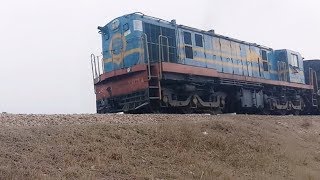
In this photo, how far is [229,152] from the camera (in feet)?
29.5

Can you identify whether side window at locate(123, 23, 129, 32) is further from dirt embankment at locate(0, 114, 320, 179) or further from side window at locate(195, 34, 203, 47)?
dirt embankment at locate(0, 114, 320, 179)

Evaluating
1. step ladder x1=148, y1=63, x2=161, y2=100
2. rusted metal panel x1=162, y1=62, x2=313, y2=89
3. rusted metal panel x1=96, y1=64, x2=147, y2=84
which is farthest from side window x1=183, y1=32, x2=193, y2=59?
rusted metal panel x1=96, y1=64, x2=147, y2=84

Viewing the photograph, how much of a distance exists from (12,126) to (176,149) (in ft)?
11.0

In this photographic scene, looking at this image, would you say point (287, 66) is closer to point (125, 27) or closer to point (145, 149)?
point (125, 27)

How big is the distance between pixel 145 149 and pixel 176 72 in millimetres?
6081

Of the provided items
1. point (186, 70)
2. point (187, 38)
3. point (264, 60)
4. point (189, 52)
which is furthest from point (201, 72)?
point (264, 60)

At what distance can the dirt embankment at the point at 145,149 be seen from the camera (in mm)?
6324

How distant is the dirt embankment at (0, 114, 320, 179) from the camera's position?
20.7ft

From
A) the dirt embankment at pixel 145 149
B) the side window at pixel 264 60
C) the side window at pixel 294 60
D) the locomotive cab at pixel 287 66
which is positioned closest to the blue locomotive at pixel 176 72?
the side window at pixel 264 60

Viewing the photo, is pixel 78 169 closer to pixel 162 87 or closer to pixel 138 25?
pixel 162 87

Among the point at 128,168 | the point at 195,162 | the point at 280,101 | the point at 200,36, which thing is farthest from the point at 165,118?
the point at 280,101

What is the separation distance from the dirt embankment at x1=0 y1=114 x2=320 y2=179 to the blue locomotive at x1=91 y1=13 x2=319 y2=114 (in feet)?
7.33

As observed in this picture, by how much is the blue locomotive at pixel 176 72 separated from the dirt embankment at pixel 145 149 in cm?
223

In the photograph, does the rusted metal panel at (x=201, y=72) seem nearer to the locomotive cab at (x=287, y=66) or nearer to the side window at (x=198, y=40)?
the side window at (x=198, y=40)
